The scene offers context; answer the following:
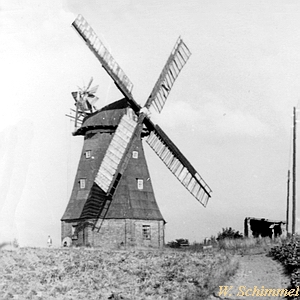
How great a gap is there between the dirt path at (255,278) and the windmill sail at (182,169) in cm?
577

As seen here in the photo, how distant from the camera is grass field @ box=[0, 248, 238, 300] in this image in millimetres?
18219

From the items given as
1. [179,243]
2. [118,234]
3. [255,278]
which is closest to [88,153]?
[118,234]

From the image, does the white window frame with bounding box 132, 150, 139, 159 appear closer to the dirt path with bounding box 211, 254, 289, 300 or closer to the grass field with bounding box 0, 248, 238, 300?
the grass field with bounding box 0, 248, 238, 300

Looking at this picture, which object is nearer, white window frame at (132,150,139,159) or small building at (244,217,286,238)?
white window frame at (132,150,139,159)

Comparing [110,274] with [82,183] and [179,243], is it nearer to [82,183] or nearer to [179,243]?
[82,183]

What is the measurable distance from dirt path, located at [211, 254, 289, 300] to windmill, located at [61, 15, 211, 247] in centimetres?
660

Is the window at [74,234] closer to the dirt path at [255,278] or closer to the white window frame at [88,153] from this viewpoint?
the white window frame at [88,153]

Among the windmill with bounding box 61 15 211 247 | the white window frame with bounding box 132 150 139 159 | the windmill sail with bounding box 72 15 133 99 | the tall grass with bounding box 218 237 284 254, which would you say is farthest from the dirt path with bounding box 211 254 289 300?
the windmill sail with bounding box 72 15 133 99

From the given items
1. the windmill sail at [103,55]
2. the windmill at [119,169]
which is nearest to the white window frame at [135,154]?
the windmill at [119,169]

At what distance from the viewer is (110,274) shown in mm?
20922

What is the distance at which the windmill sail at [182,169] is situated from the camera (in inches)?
1124

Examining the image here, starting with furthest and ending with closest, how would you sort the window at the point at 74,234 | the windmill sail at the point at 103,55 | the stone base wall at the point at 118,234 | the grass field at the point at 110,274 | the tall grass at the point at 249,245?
1. the window at the point at 74,234
2. the stone base wall at the point at 118,234
3. the windmill sail at the point at 103,55
4. the tall grass at the point at 249,245
5. the grass field at the point at 110,274

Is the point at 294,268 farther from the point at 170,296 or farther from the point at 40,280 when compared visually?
the point at 40,280

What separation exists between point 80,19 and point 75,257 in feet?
35.8
